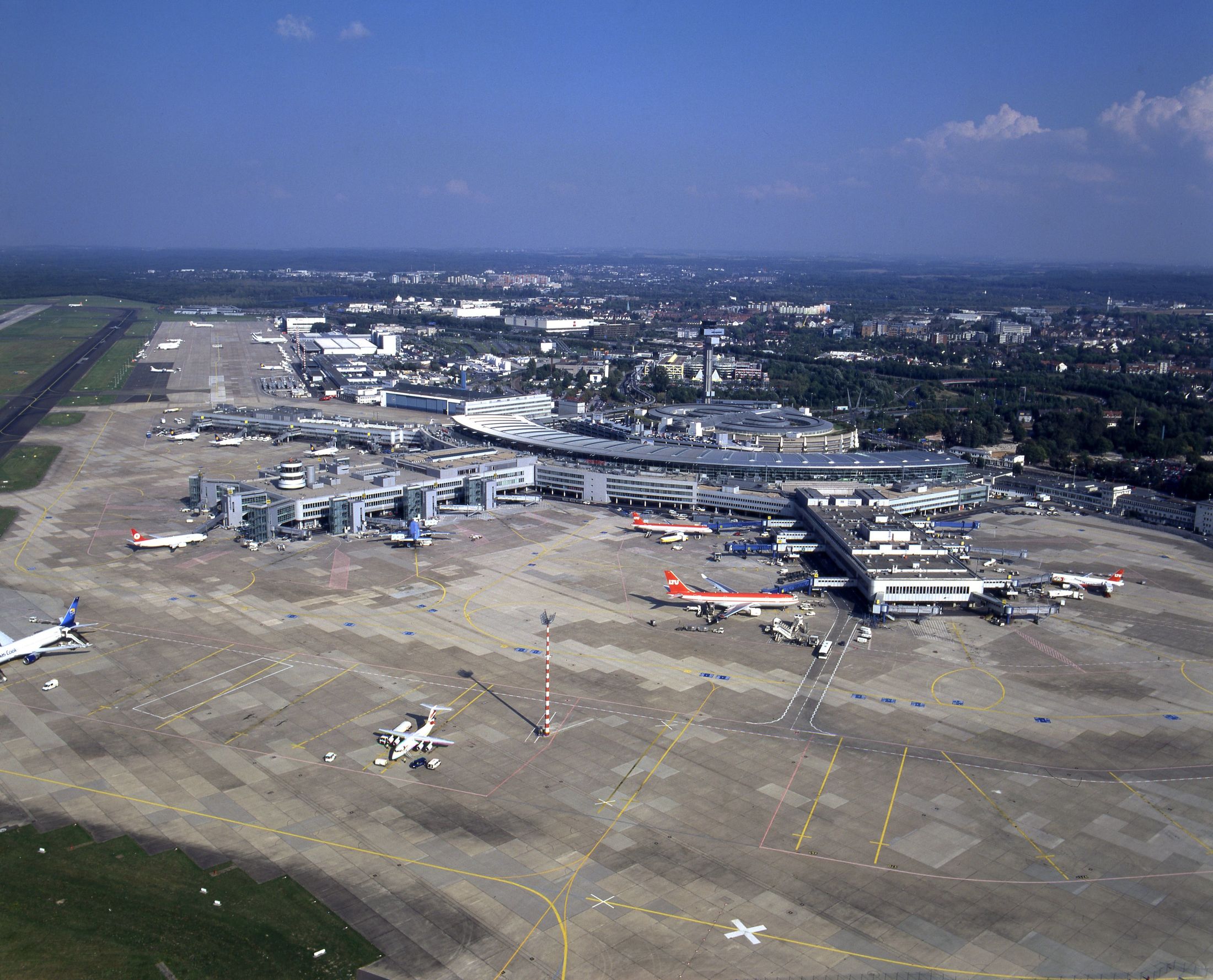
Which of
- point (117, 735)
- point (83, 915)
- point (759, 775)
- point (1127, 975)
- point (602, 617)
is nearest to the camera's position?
point (1127, 975)

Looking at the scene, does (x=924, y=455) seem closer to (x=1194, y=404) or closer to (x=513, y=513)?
(x=513, y=513)

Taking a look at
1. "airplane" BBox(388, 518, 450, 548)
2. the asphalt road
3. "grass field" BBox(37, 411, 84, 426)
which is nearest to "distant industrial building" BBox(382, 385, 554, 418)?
"grass field" BBox(37, 411, 84, 426)

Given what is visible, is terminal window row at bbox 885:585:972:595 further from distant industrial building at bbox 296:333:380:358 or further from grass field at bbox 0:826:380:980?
distant industrial building at bbox 296:333:380:358

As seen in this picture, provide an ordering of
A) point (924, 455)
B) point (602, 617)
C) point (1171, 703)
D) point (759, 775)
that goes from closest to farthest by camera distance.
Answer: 1. point (759, 775)
2. point (1171, 703)
3. point (602, 617)
4. point (924, 455)

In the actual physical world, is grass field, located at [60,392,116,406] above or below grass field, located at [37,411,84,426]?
above

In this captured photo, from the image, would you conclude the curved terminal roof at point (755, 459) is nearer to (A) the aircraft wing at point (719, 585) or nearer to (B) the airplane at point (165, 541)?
(A) the aircraft wing at point (719, 585)

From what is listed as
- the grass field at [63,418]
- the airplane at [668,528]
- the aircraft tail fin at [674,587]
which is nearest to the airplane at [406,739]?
the aircraft tail fin at [674,587]

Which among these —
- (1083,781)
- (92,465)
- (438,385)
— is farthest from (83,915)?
(438,385)

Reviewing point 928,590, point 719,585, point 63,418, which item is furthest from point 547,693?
point 63,418
